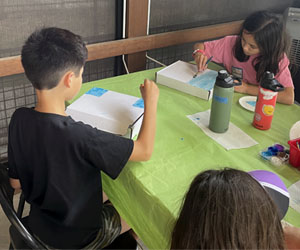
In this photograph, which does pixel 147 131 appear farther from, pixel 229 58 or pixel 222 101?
pixel 229 58

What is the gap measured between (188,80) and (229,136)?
41 centimetres

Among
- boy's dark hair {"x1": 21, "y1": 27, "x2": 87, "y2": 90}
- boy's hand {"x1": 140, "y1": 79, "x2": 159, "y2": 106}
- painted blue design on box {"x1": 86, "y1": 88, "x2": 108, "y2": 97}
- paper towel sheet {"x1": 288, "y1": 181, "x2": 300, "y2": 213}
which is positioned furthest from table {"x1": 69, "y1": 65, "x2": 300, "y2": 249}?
boy's dark hair {"x1": 21, "y1": 27, "x2": 87, "y2": 90}

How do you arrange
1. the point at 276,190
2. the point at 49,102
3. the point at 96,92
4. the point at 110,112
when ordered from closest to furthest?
the point at 276,190, the point at 49,102, the point at 110,112, the point at 96,92

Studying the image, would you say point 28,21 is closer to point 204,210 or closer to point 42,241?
point 42,241

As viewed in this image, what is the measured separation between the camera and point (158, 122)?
1.28 m

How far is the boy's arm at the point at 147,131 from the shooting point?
3.31 ft

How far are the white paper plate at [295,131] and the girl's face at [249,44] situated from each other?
1.53 feet

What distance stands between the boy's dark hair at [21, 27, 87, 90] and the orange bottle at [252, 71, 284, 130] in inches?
25.7

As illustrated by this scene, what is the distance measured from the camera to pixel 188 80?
1527 mm

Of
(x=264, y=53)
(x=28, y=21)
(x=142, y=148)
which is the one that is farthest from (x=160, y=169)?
(x=28, y=21)

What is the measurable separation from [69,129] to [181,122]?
0.51m

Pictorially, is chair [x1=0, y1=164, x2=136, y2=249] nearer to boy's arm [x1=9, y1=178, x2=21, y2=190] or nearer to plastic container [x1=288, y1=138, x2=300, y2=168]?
boy's arm [x1=9, y1=178, x2=21, y2=190]

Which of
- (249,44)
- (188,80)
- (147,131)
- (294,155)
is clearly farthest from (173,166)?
(249,44)

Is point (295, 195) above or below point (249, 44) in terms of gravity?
below
